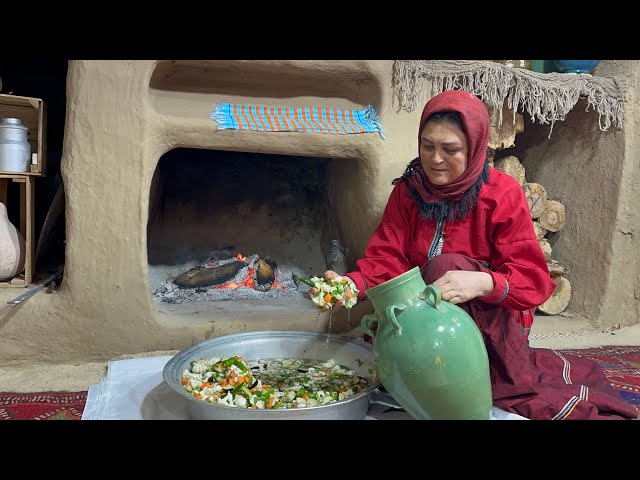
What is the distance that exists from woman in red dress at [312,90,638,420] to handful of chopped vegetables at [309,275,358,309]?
0.06m

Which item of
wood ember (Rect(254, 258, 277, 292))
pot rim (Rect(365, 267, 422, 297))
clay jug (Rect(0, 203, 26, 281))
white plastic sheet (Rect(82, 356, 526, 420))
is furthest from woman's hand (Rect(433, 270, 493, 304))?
clay jug (Rect(0, 203, 26, 281))

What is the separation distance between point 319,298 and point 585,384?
1.16m

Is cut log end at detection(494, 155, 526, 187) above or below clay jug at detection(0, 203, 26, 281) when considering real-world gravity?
above

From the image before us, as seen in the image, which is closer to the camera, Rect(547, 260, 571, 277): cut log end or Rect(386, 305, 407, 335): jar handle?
Rect(386, 305, 407, 335): jar handle

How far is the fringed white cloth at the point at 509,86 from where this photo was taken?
2643mm

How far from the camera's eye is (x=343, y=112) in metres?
2.72

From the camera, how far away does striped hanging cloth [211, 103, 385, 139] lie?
251 centimetres

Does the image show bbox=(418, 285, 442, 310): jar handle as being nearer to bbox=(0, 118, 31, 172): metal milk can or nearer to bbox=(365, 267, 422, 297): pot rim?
bbox=(365, 267, 422, 297): pot rim

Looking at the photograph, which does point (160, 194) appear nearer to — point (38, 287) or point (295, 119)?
point (38, 287)

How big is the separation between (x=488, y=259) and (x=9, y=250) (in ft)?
7.30

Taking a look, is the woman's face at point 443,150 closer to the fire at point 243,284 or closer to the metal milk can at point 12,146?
the fire at point 243,284

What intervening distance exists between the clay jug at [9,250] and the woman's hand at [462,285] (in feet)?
6.75

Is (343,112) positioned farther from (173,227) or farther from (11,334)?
(11,334)
